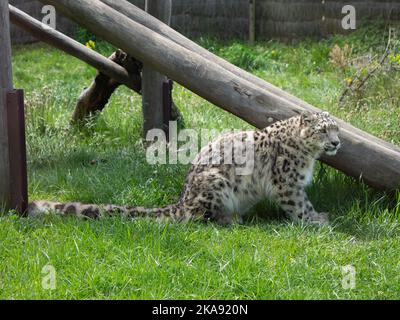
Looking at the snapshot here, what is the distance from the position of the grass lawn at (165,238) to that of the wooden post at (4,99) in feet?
0.80

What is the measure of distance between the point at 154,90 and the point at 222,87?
7.06 feet

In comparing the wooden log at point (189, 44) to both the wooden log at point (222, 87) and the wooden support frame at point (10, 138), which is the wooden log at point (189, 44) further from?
the wooden support frame at point (10, 138)

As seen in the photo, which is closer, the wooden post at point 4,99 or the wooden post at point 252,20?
the wooden post at point 4,99

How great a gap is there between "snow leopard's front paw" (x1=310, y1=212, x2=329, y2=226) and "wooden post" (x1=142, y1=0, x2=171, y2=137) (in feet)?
8.78

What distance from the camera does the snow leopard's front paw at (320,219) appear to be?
5672mm

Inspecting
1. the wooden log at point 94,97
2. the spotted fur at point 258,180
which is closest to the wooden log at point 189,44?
the spotted fur at point 258,180

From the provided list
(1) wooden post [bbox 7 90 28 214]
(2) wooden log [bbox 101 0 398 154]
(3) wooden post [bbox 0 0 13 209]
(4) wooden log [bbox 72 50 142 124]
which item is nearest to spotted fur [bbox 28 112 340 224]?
(1) wooden post [bbox 7 90 28 214]

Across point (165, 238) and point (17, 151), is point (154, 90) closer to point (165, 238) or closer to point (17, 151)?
point (17, 151)

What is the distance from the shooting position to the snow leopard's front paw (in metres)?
5.67

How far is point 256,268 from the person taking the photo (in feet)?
15.6

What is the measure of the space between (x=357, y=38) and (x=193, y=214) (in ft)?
26.8

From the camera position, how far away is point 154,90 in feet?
26.3

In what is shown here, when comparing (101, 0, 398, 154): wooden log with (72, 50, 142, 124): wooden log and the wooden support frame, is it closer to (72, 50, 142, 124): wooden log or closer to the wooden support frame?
(72, 50, 142, 124): wooden log
